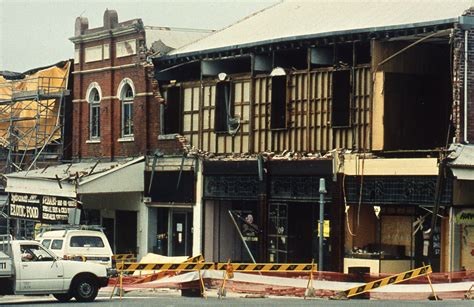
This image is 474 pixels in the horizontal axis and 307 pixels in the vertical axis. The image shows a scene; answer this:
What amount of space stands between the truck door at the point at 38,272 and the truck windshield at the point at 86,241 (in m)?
7.78

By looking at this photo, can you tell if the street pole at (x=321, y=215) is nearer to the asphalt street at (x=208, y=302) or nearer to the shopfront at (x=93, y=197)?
the asphalt street at (x=208, y=302)

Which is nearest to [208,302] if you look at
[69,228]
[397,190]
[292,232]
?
[397,190]

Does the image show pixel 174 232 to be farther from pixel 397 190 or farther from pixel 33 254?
pixel 33 254

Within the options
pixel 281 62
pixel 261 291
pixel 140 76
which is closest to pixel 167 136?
pixel 140 76

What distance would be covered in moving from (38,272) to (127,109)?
→ 65.2ft

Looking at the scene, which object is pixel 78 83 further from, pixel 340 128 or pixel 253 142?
pixel 340 128

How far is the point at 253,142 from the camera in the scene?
45312 millimetres

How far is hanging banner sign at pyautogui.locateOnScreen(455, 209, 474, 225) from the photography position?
3741 cm

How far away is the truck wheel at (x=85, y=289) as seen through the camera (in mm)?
32812

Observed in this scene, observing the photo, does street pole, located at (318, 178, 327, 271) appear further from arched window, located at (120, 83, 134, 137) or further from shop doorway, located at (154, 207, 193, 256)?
arched window, located at (120, 83, 134, 137)

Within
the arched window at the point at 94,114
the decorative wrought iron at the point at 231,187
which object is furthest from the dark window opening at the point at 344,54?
the arched window at the point at 94,114

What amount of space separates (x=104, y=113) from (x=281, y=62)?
1070cm

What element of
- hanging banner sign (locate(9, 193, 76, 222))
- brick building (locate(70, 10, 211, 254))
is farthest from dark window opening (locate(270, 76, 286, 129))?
hanging banner sign (locate(9, 193, 76, 222))

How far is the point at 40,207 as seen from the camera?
5081 centimetres
